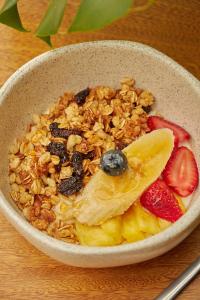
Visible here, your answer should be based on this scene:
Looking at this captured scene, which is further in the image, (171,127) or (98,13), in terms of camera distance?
(171,127)

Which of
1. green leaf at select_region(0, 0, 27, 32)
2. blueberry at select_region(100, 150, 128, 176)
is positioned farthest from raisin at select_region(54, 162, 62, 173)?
green leaf at select_region(0, 0, 27, 32)

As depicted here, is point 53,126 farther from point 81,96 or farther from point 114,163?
point 114,163

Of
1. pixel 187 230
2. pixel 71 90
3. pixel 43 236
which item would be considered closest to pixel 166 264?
pixel 187 230

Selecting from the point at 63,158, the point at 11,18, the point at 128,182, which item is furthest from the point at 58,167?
the point at 11,18

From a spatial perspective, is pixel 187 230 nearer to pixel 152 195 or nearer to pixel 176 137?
pixel 152 195

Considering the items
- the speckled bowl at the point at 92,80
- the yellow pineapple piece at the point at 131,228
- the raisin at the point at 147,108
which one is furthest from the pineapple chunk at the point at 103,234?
the raisin at the point at 147,108

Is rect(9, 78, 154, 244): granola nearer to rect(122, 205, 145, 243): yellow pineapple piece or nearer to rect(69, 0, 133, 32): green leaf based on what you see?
rect(122, 205, 145, 243): yellow pineapple piece
